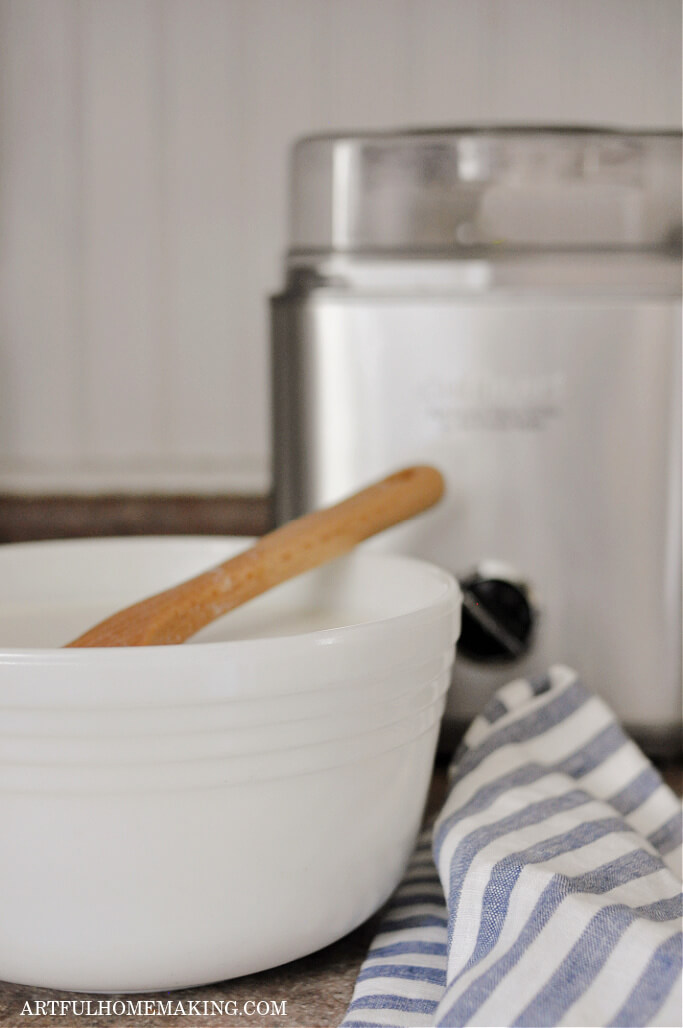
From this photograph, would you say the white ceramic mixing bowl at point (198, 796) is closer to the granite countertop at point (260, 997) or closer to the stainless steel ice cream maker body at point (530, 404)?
the granite countertop at point (260, 997)

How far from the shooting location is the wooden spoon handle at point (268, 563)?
15.3 inches

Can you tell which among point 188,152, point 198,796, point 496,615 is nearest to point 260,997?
point 198,796

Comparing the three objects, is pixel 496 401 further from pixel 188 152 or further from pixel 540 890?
pixel 188 152

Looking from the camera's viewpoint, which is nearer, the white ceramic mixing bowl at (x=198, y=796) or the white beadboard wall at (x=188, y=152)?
the white ceramic mixing bowl at (x=198, y=796)

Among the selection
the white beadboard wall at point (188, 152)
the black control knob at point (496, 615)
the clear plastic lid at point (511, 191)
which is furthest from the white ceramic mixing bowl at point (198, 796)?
the white beadboard wall at point (188, 152)

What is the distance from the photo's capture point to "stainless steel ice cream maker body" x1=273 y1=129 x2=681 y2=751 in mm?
523

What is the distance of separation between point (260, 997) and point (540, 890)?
96mm

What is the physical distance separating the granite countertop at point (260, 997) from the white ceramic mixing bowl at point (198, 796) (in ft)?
0.04

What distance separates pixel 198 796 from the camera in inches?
12.0

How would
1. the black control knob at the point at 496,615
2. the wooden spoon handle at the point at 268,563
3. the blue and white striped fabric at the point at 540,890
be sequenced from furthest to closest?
the black control knob at the point at 496,615 < the wooden spoon handle at the point at 268,563 < the blue and white striped fabric at the point at 540,890

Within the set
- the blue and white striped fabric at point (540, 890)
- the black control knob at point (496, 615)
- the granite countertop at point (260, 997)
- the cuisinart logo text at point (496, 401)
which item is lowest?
the granite countertop at point (260, 997)

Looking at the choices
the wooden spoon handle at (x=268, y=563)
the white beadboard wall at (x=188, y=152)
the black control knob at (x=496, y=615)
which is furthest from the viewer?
the white beadboard wall at (x=188, y=152)

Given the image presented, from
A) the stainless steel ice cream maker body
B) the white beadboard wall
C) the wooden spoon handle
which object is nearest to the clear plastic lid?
the stainless steel ice cream maker body

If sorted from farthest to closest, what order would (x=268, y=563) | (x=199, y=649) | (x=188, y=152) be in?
1. (x=188, y=152)
2. (x=268, y=563)
3. (x=199, y=649)
